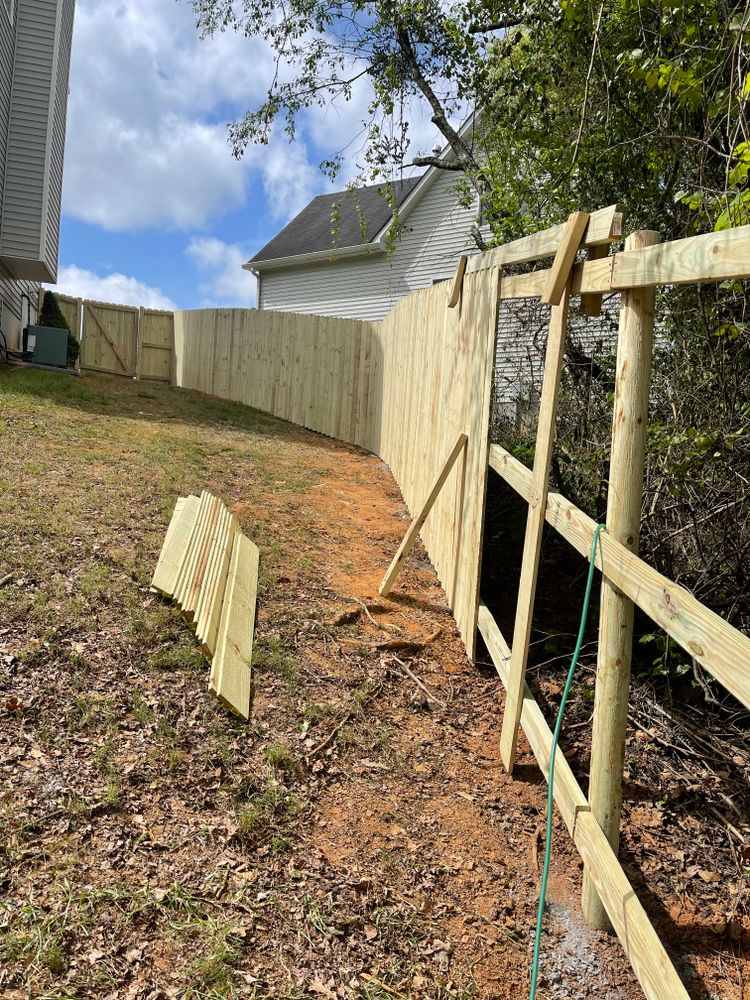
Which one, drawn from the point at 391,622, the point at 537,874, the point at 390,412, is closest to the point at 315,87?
the point at 390,412

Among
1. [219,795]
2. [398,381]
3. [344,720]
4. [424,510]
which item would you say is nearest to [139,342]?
[398,381]

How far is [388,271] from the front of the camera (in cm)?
1850

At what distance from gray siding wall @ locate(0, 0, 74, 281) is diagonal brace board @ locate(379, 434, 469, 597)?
11.5 meters

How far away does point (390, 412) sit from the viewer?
10.1 m

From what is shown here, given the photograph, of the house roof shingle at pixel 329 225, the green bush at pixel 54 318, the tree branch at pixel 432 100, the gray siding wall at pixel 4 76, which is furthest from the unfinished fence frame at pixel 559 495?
the green bush at pixel 54 318

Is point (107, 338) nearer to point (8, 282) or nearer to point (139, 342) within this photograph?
point (139, 342)

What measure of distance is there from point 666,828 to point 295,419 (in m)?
11.1

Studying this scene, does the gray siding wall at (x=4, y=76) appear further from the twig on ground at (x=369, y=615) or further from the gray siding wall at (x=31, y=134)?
the twig on ground at (x=369, y=615)

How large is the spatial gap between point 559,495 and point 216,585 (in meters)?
2.54

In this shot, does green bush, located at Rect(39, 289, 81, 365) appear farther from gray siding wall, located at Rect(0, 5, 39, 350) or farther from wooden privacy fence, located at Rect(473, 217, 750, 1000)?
wooden privacy fence, located at Rect(473, 217, 750, 1000)

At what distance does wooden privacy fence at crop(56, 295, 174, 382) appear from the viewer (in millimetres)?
19484

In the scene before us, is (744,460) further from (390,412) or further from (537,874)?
(390,412)

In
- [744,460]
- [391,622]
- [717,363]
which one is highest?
[717,363]

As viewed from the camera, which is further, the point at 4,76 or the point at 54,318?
the point at 54,318
